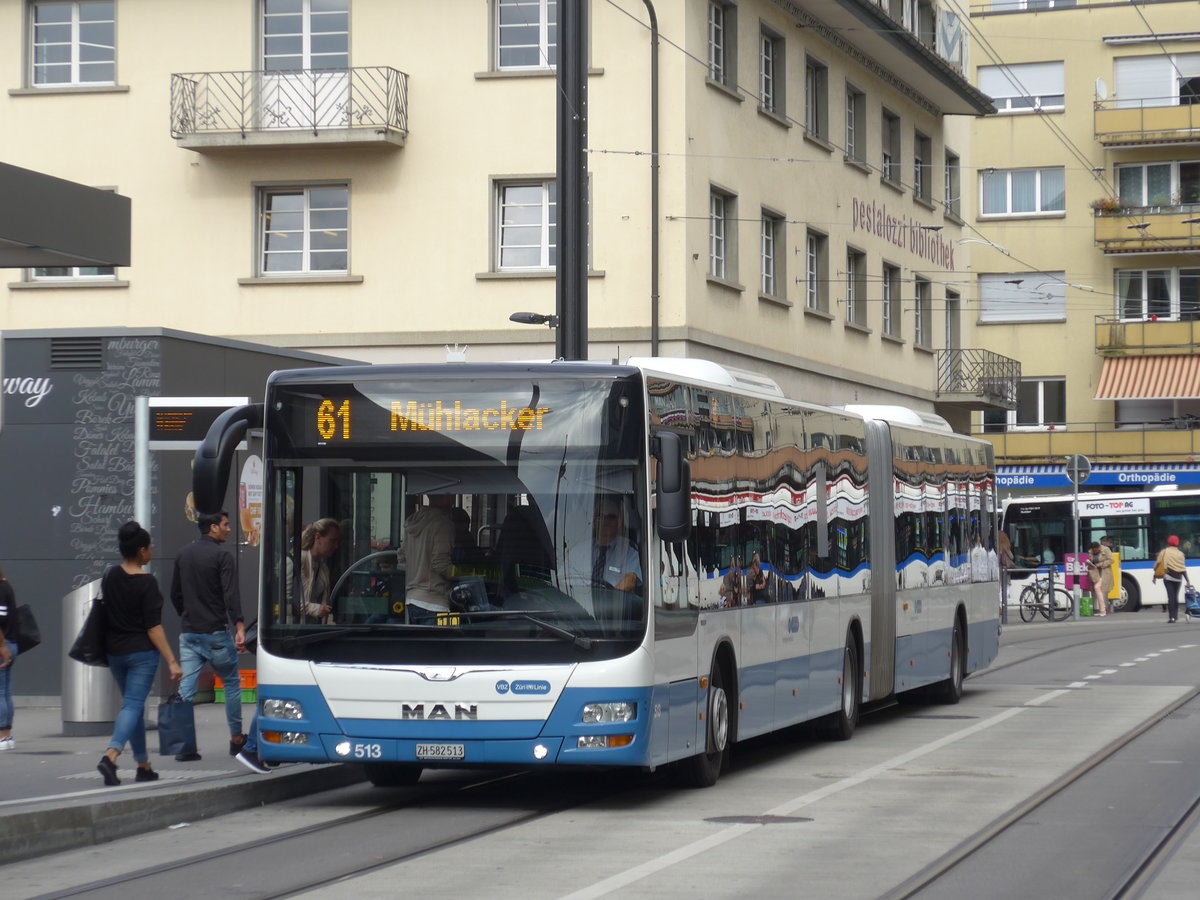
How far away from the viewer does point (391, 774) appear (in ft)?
43.7

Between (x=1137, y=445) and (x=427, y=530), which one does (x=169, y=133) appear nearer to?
(x=427, y=530)

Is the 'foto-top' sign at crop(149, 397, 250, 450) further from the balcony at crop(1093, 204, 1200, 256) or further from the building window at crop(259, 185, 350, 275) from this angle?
the balcony at crop(1093, 204, 1200, 256)

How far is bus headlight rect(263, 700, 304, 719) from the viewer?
11914 millimetres

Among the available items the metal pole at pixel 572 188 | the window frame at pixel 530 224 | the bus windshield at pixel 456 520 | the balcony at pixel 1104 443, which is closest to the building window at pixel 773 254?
the window frame at pixel 530 224

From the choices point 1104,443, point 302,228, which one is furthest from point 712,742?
point 1104,443

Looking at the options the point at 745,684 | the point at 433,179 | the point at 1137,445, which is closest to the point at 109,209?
the point at 745,684

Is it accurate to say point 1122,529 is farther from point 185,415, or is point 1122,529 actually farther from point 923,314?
point 185,415

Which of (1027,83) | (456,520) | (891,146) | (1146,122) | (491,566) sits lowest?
(491,566)

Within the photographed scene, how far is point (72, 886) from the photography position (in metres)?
9.09

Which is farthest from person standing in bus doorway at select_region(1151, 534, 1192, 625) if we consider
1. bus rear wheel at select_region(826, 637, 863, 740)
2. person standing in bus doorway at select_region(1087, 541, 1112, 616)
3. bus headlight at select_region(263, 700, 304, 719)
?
bus headlight at select_region(263, 700, 304, 719)

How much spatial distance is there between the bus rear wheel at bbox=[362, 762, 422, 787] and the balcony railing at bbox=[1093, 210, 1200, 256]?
47.5 metres

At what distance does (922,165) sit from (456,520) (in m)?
32.1

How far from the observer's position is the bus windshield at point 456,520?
11.7m

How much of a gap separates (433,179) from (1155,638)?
14149 millimetres
